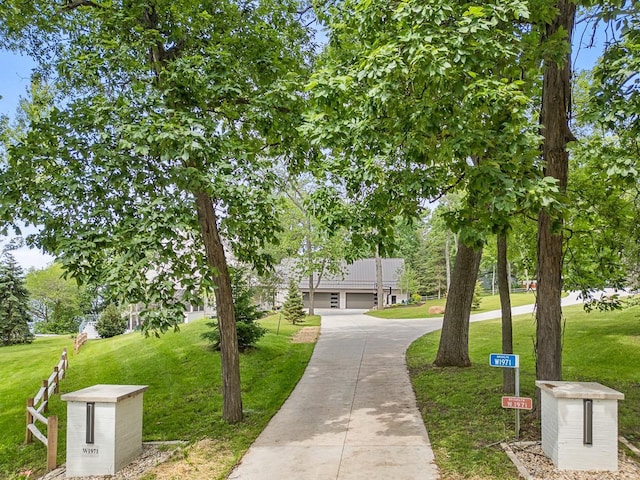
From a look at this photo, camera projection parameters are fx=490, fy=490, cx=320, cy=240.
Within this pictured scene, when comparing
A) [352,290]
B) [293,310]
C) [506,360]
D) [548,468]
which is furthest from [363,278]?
[548,468]

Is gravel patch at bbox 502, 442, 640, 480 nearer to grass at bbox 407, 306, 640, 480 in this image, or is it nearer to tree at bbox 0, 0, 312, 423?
grass at bbox 407, 306, 640, 480

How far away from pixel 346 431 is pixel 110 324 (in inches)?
963

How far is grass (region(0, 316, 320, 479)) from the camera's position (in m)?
7.53

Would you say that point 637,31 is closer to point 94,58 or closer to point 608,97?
point 608,97

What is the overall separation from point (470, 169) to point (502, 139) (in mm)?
482

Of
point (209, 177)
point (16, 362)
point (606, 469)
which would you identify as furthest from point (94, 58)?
point (16, 362)

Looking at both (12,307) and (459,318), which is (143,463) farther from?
(12,307)

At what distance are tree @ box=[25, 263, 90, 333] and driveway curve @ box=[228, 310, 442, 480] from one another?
2976 cm

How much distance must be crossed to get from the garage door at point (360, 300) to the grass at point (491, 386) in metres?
28.0

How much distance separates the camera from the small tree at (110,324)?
28.1 meters

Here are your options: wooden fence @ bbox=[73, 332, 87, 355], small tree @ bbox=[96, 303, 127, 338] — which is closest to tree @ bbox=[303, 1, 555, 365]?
wooden fence @ bbox=[73, 332, 87, 355]

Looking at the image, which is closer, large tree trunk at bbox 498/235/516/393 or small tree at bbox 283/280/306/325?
large tree trunk at bbox 498/235/516/393

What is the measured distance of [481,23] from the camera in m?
5.20

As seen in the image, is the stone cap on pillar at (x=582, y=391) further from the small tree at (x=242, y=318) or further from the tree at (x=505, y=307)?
the small tree at (x=242, y=318)
